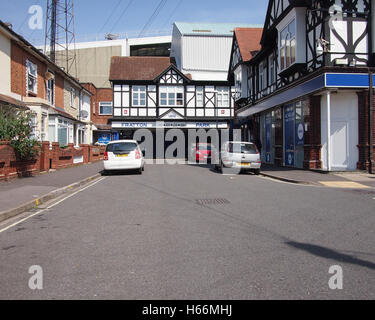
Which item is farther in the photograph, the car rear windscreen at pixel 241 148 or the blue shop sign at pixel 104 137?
the blue shop sign at pixel 104 137

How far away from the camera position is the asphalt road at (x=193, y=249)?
140 inches

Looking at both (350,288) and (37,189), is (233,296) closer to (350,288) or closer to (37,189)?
(350,288)

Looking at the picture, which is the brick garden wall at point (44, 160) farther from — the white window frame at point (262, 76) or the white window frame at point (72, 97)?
the white window frame at point (262, 76)

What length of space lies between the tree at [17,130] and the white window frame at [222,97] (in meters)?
27.7

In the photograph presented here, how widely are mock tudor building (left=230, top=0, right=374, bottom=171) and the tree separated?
11906mm

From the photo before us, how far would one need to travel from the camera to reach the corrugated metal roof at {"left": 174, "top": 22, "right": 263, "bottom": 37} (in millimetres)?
45969

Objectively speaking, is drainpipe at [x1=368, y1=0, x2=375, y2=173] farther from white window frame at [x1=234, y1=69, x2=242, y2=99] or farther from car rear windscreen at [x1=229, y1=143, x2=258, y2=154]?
white window frame at [x1=234, y1=69, x2=242, y2=99]

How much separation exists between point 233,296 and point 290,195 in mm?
7019

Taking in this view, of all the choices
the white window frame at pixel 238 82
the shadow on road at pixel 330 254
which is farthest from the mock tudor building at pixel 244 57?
the shadow on road at pixel 330 254

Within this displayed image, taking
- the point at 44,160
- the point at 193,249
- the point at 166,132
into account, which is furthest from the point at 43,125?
the point at 166,132

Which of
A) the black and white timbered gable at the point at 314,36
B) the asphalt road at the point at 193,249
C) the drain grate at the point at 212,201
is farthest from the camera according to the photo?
the black and white timbered gable at the point at 314,36

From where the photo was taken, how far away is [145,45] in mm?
57906

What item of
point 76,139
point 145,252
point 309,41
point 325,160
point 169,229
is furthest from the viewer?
point 76,139
